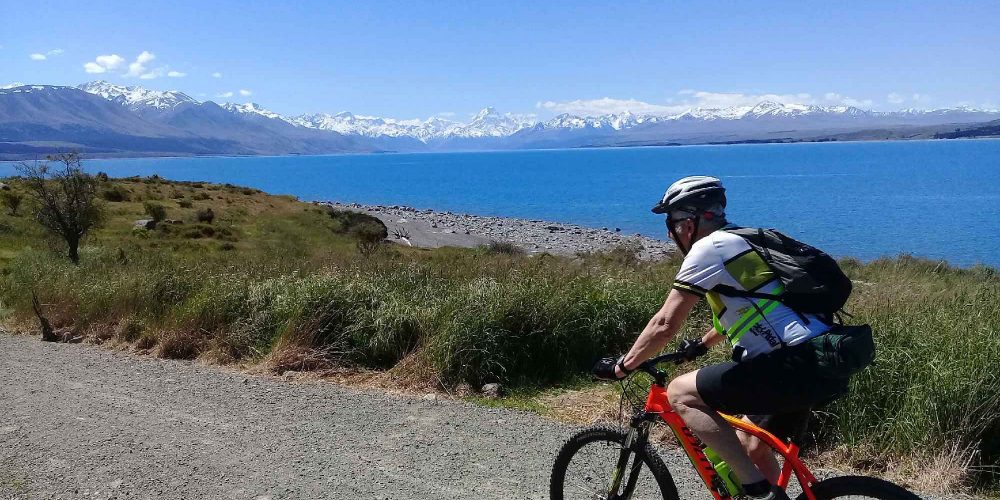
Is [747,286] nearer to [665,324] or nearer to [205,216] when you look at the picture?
[665,324]

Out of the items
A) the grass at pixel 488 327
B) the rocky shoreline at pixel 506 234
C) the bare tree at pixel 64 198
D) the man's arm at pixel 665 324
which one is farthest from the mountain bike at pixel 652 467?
the rocky shoreline at pixel 506 234

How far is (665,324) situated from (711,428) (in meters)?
0.55

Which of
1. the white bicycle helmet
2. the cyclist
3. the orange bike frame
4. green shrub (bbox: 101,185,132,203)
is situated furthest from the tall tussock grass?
green shrub (bbox: 101,185,132,203)

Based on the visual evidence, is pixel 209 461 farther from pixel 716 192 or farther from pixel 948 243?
pixel 948 243

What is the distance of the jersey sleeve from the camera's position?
323 cm

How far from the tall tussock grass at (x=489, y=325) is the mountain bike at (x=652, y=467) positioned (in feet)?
7.30

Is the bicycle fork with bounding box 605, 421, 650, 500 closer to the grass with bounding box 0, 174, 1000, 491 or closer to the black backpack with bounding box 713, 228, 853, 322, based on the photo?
the black backpack with bounding box 713, 228, 853, 322

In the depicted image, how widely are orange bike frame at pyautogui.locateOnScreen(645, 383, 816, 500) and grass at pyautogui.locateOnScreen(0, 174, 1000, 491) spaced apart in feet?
8.37

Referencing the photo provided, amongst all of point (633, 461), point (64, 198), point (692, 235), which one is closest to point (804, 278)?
point (692, 235)

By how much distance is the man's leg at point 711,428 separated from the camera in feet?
11.2

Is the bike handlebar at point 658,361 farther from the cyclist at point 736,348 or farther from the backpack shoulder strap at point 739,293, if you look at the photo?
the backpack shoulder strap at point 739,293

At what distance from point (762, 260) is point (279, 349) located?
7.13 m

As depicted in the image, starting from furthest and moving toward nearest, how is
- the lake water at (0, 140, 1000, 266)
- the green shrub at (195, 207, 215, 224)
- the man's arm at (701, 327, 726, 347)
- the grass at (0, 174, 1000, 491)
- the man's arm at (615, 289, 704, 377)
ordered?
the lake water at (0, 140, 1000, 266)
the green shrub at (195, 207, 215, 224)
the grass at (0, 174, 1000, 491)
the man's arm at (701, 327, 726, 347)
the man's arm at (615, 289, 704, 377)

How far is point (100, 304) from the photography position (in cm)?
1141
